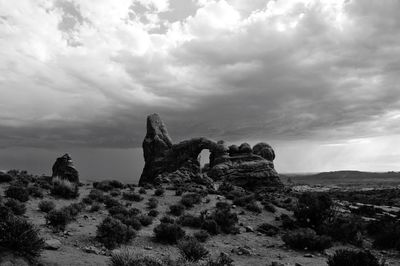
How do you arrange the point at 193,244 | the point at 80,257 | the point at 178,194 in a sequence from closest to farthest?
the point at 80,257 < the point at 193,244 < the point at 178,194

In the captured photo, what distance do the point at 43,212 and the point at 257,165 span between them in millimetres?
38924

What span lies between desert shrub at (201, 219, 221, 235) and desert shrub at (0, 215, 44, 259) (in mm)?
12470

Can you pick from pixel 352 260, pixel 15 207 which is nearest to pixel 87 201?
pixel 15 207

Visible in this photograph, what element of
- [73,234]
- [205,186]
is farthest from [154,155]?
[73,234]

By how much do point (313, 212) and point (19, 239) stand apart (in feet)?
75.5

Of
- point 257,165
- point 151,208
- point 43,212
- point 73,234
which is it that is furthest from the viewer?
point 257,165

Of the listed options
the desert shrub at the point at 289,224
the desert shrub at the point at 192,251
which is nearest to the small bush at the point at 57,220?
the desert shrub at the point at 192,251

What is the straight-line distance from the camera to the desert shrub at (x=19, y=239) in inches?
406

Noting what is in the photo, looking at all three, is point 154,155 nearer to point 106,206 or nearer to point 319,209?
point 106,206

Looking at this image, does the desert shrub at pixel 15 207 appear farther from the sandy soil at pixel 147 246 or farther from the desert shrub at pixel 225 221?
the desert shrub at pixel 225 221

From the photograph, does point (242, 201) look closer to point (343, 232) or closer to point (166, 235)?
point (343, 232)

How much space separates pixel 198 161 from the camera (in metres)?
53.1

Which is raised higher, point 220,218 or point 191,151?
point 191,151

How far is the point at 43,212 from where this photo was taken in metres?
20.9
